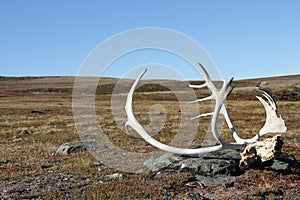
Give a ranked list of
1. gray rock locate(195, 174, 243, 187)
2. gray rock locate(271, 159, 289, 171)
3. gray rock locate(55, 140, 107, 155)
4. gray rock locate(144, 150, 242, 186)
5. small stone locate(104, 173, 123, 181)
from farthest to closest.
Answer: gray rock locate(55, 140, 107, 155) < small stone locate(104, 173, 123, 181) < gray rock locate(271, 159, 289, 171) < gray rock locate(144, 150, 242, 186) < gray rock locate(195, 174, 243, 187)

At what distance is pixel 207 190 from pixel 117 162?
550cm

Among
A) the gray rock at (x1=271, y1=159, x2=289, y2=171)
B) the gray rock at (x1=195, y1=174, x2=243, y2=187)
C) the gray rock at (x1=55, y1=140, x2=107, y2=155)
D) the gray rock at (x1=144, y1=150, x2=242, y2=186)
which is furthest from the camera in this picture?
the gray rock at (x1=55, y1=140, x2=107, y2=155)

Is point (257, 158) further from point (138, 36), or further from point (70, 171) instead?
point (70, 171)

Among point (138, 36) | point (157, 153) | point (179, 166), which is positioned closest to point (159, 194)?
point (179, 166)

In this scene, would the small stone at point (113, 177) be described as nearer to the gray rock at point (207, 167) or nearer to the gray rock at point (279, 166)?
the gray rock at point (207, 167)

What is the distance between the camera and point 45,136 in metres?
Answer: 25.4

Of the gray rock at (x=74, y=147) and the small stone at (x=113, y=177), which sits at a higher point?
the gray rock at (x=74, y=147)

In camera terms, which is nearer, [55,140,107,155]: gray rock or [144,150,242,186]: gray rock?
[144,150,242,186]: gray rock

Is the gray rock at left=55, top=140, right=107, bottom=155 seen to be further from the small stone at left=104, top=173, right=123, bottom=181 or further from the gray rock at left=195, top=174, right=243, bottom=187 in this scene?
the gray rock at left=195, top=174, right=243, bottom=187

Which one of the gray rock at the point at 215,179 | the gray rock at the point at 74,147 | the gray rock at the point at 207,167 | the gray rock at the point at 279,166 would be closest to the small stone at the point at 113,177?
the gray rock at the point at 207,167

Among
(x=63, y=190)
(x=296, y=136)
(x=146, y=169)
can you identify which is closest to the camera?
(x=63, y=190)

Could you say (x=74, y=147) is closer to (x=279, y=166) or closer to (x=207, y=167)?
(x=207, y=167)

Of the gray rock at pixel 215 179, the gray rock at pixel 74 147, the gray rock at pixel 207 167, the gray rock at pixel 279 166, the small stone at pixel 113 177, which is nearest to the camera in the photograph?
the gray rock at pixel 215 179

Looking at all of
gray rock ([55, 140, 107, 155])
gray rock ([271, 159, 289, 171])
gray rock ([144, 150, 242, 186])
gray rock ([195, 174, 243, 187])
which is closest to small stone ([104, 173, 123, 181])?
gray rock ([144, 150, 242, 186])
